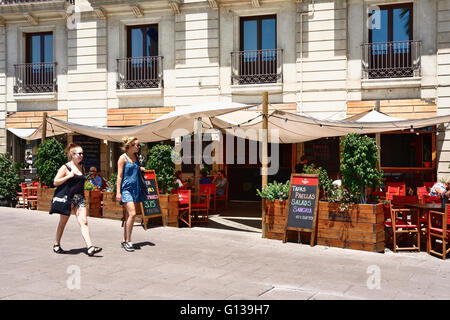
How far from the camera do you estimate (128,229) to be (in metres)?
7.12

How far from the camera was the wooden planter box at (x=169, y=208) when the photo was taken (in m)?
Answer: 9.64

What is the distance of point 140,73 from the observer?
15555 millimetres

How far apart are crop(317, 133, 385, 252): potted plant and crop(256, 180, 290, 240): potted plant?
797mm

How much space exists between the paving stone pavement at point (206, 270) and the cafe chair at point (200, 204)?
1.60 m

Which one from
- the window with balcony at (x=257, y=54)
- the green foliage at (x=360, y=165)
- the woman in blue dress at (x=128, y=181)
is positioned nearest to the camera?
the woman in blue dress at (x=128, y=181)

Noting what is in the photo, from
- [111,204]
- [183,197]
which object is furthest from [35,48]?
[183,197]

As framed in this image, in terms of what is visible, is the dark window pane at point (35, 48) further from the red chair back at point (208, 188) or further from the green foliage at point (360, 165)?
the green foliage at point (360, 165)

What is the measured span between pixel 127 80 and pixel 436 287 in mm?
12358

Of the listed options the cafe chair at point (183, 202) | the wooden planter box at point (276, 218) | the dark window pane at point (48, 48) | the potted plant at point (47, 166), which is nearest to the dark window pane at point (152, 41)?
the dark window pane at point (48, 48)

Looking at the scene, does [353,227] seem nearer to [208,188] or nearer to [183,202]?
[183,202]

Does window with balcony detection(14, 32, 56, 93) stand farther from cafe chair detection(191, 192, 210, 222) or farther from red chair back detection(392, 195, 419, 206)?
red chair back detection(392, 195, 419, 206)

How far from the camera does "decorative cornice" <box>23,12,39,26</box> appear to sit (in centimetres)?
1614

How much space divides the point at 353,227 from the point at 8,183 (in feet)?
32.6
